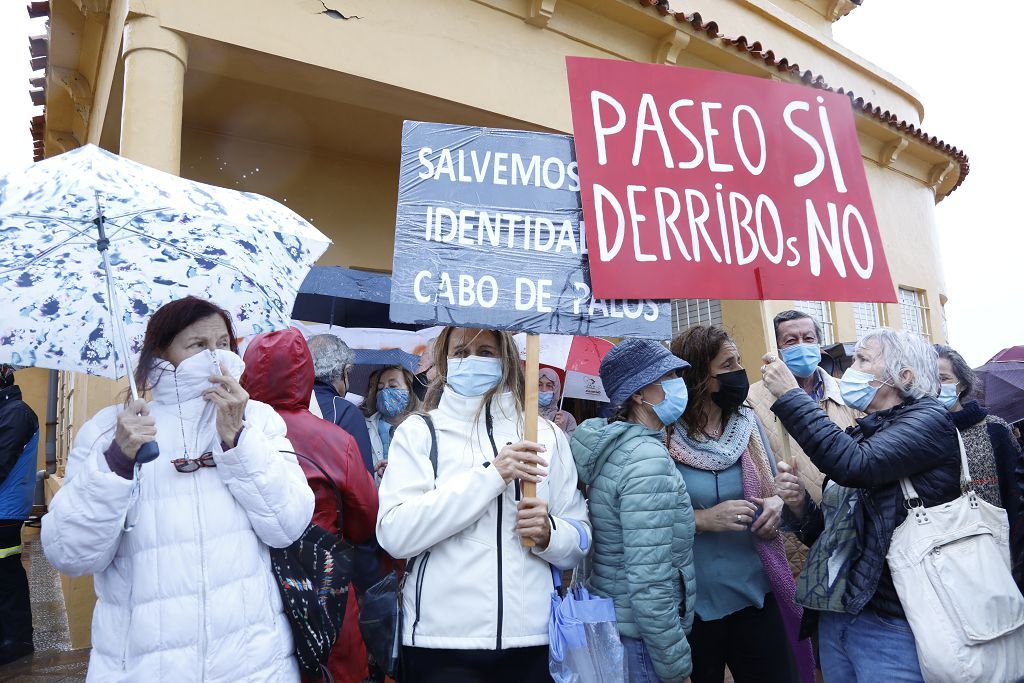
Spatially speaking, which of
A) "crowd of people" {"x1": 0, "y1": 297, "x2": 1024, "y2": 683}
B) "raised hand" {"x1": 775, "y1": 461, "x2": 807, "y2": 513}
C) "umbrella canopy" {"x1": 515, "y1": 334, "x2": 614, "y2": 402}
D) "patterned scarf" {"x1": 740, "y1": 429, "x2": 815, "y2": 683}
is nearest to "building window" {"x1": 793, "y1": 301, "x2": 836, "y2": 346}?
"umbrella canopy" {"x1": 515, "y1": 334, "x2": 614, "y2": 402}

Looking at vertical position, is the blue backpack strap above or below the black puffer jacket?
above

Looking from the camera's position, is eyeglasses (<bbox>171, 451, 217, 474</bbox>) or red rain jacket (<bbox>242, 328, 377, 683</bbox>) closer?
eyeglasses (<bbox>171, 451, 217, 474</bbox>)

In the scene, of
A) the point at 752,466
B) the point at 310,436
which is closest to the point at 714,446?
the point at 752,466

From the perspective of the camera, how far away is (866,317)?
949 cm

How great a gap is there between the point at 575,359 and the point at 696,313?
3.41 meters

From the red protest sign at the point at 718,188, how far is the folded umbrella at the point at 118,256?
1.08 meters

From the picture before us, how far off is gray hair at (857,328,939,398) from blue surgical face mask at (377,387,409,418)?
10.3ft

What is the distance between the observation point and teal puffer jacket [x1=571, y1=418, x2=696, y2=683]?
2443 mm

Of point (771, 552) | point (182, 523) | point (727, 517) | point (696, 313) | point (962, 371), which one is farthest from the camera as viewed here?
point (696, 313)

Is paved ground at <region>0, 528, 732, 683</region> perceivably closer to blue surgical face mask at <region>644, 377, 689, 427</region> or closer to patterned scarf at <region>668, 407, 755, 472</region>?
patterned scarf at <region>668, 407, 755, 472</region>

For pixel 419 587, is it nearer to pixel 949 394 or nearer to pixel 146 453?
pixel 146 453

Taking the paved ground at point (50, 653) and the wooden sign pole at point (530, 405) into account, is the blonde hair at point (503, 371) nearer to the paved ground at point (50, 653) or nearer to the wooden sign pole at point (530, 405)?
the wooden sign pole at point (530, 405)

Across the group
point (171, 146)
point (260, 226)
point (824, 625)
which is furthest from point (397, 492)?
point (171, 146)

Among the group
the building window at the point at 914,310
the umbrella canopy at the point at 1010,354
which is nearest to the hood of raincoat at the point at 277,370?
the umbrella canopy at the point at 1010,354
